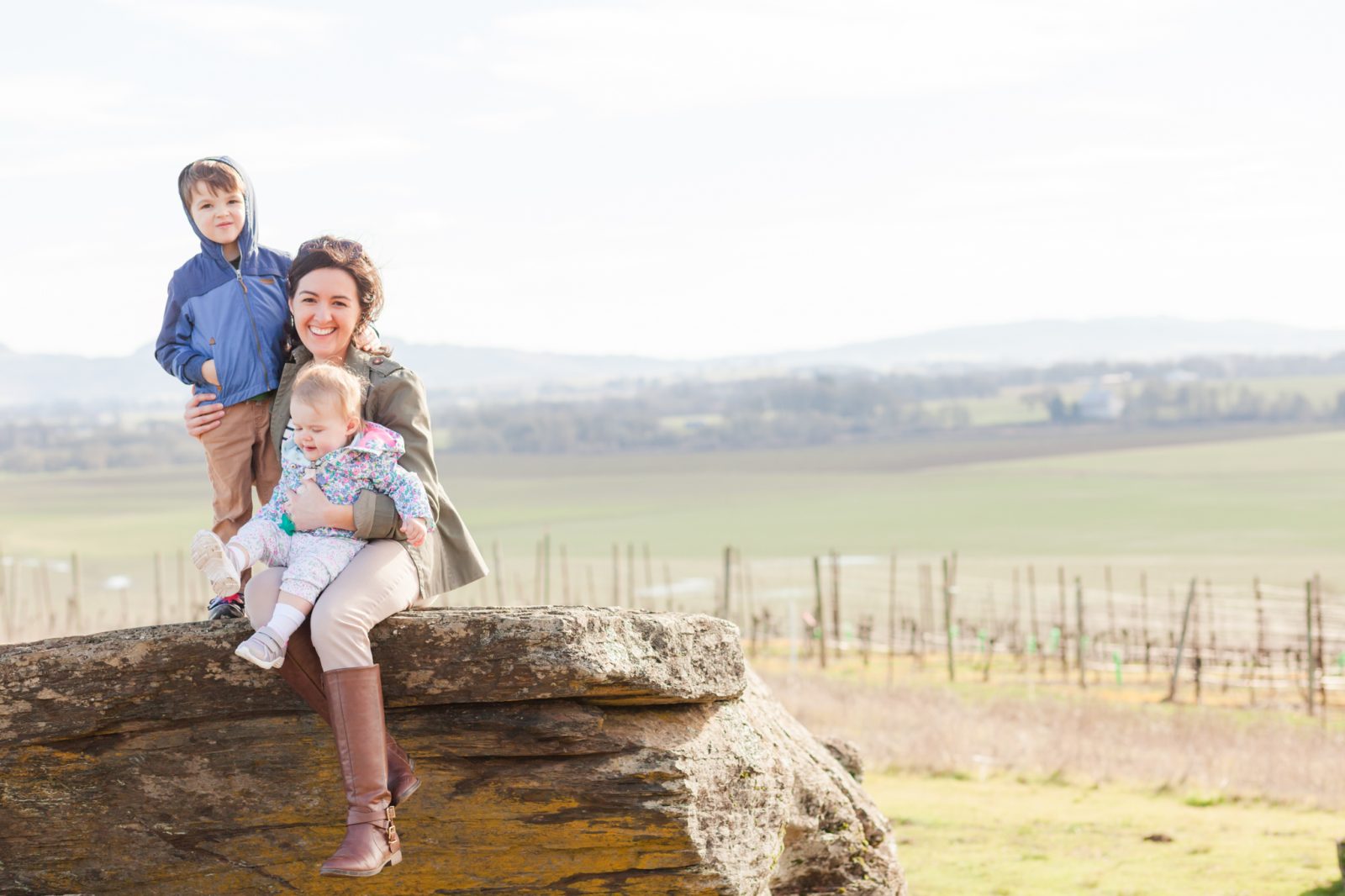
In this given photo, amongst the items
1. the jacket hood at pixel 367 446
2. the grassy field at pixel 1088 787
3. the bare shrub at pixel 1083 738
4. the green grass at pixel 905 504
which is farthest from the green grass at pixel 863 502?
the jacket hood at pixel 367 446

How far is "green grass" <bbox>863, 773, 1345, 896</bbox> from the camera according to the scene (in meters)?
13.4

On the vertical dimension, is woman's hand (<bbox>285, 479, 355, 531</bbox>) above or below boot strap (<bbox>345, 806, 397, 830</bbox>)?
above

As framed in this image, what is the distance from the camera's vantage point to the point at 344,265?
626 centimetres

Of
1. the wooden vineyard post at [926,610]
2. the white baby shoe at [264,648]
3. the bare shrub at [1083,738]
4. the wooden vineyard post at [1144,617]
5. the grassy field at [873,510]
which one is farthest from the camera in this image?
the grassy field at [873,510]

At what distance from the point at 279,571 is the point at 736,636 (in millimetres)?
2425

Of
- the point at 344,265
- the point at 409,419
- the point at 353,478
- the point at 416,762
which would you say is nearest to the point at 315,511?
the point at 353,478

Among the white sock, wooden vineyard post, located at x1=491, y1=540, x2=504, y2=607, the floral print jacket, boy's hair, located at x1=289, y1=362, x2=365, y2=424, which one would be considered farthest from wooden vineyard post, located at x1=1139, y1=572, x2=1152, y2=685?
the white sock

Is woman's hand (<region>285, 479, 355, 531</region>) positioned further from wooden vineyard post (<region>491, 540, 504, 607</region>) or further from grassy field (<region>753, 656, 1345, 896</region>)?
wooden vineyard post (<region>491, 540, 504, 607</region>)

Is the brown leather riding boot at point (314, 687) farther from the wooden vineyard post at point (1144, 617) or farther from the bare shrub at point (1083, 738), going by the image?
the wooden vineyard post at point (1144, 617)

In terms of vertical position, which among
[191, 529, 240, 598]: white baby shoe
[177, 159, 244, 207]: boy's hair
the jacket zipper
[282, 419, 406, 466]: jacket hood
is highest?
[177, 159, 244, 207]: boy's hair

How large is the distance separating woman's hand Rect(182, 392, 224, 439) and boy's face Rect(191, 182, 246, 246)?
74cm

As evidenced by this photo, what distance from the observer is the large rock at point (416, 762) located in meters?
6.45

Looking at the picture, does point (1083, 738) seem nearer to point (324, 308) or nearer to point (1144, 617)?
point (1144, 617)

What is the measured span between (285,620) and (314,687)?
0.52 meters
